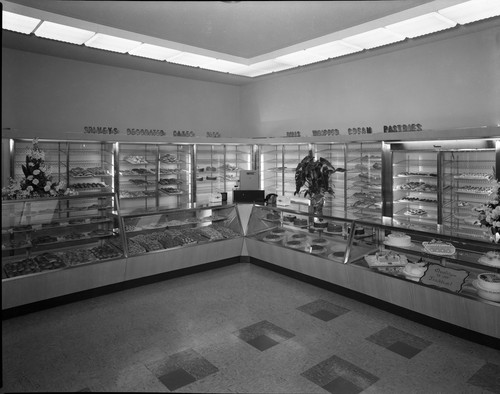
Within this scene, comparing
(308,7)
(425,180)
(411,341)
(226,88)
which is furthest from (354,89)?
(308,7)

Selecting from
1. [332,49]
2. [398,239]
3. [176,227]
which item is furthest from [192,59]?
[398,239]

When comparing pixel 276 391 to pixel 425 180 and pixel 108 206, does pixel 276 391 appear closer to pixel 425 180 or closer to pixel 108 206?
pixel 108 206

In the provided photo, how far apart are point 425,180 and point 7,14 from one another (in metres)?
7.14

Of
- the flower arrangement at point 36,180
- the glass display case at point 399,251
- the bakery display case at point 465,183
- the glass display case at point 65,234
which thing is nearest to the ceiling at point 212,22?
the flower arrangement at point 36,180

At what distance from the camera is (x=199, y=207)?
6.11m

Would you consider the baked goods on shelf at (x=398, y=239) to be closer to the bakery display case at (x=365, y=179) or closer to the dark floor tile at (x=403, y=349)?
the dark floor tile at (x=403, y=349)

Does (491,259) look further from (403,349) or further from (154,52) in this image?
(154,52)

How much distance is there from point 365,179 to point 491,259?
14.1 ft

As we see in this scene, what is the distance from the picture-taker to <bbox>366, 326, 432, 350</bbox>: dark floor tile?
12.5 ft

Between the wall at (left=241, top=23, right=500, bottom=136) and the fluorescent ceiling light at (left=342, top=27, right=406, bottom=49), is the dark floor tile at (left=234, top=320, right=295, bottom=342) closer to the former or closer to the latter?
the fluorescent ceiling light at (left=342, top=27, right=406, bottom=49)

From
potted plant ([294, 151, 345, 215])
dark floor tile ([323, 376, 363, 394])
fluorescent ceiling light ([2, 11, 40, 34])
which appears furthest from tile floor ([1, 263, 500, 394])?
fluorescent ceiling light ([2, 11, 40, 34])

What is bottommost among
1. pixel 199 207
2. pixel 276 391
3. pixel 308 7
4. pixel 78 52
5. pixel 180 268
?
pixel 276 391

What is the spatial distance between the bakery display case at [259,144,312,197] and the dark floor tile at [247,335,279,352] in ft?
19.2

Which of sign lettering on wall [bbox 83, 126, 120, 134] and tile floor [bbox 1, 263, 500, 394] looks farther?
sign lettering on wall [bbox 83, 126, 120, 134]
